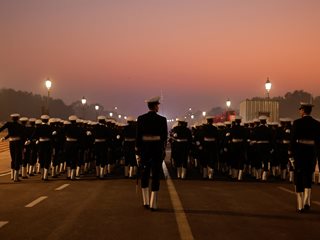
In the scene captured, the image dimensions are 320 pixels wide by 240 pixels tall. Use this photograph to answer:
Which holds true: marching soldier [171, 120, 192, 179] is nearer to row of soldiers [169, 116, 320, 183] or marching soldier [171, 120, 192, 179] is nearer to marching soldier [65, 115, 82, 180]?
row of soldiers [169, 116, 320, 183]

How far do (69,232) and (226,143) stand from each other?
1279cm

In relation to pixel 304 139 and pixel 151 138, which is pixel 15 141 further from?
pixel 304 139

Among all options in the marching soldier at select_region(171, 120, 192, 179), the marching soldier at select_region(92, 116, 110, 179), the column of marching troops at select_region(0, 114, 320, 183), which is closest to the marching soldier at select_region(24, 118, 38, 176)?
the column of marching troops at select_region(0, 114, 320, 183)

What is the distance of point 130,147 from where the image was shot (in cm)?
1742

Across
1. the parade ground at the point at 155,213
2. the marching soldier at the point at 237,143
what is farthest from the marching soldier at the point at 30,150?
the marching soldier at the point at 237,143

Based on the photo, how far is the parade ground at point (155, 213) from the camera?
7.55 meters

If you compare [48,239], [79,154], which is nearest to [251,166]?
[79,154]

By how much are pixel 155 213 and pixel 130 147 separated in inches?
321

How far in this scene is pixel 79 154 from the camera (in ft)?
57.8

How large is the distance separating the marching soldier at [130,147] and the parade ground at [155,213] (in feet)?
9.03

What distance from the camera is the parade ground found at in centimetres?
755

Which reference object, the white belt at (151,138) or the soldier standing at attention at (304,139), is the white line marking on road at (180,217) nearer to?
the white belt at (151,138)

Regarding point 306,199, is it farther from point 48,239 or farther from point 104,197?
point 48,239

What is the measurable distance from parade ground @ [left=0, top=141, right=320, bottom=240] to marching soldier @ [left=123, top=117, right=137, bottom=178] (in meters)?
2.75
